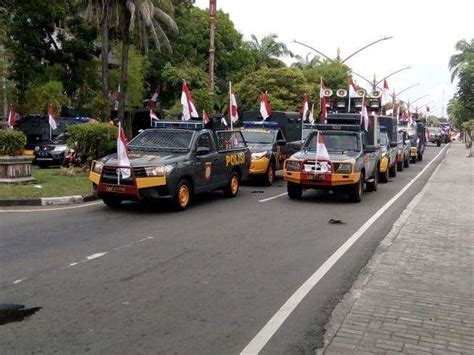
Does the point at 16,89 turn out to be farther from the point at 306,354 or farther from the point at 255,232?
the point at 306,354

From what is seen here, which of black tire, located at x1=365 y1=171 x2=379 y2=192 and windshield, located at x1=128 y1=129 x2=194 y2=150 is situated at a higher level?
windshield, located at x1=128 y1=129 x2=194 y2=150

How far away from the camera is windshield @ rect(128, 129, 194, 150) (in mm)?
12305

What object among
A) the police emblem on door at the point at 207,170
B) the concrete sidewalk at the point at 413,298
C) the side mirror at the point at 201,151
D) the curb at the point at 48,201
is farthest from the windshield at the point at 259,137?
the concrete sidewalk at the point at 413,298

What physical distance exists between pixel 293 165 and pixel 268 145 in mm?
4027

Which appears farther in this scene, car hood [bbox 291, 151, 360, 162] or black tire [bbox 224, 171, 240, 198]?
black tire [bbox 224, 171, 240, 198]

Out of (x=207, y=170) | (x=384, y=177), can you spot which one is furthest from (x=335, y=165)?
(x=384, y=177)

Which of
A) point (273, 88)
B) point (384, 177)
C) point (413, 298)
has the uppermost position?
point (273, 88)

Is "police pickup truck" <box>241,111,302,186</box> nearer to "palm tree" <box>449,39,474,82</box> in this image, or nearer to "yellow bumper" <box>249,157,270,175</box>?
"yellow bumper" <box>249,157,270,175</box>

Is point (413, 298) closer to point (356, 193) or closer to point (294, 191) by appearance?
point (356, 193)

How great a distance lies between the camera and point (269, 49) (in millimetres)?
53750

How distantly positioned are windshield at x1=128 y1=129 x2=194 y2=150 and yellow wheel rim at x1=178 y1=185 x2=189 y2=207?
0.96 metres

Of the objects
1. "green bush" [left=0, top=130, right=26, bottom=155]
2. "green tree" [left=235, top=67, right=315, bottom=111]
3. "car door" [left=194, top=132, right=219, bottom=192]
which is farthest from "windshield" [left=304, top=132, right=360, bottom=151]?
"green tree" [left=235, top=67, right=315, bottom=111]

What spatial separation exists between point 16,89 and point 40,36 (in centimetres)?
399

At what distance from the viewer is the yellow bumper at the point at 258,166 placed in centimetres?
1662
